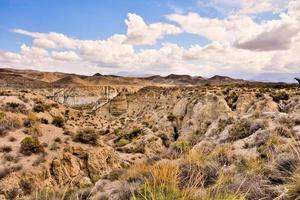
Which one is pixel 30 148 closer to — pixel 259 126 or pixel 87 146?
pixel 87 146

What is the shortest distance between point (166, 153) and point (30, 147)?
952 cm

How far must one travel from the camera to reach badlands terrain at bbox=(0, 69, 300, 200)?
15.1ft

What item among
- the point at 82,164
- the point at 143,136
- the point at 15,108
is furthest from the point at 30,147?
the point at 143,136

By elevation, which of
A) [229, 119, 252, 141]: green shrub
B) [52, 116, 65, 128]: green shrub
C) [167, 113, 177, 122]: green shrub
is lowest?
[167, 113, 177, 122]: green shrub

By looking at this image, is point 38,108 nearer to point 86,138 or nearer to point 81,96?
point 86,138

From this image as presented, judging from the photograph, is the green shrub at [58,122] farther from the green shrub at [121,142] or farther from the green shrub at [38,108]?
the green shrub at [121,142]

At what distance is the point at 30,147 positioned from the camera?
1728 cm

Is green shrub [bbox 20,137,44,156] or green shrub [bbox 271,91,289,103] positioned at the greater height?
green shrub [bbox 271,91,289,103]

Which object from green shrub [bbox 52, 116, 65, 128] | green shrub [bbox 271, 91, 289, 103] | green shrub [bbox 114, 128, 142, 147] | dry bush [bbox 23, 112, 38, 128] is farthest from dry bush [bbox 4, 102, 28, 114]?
green shrub [bbox 271, 91, 289, 103]

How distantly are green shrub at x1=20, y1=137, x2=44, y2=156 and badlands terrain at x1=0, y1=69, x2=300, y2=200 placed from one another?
51 mm

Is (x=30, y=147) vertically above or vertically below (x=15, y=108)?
below

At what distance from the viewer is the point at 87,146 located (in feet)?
64.2

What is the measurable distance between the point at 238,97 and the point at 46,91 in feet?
271

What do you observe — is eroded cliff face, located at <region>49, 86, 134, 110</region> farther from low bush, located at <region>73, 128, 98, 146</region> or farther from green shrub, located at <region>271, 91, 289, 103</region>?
low bush, located at <region>73, 128, 98, 146</region>
